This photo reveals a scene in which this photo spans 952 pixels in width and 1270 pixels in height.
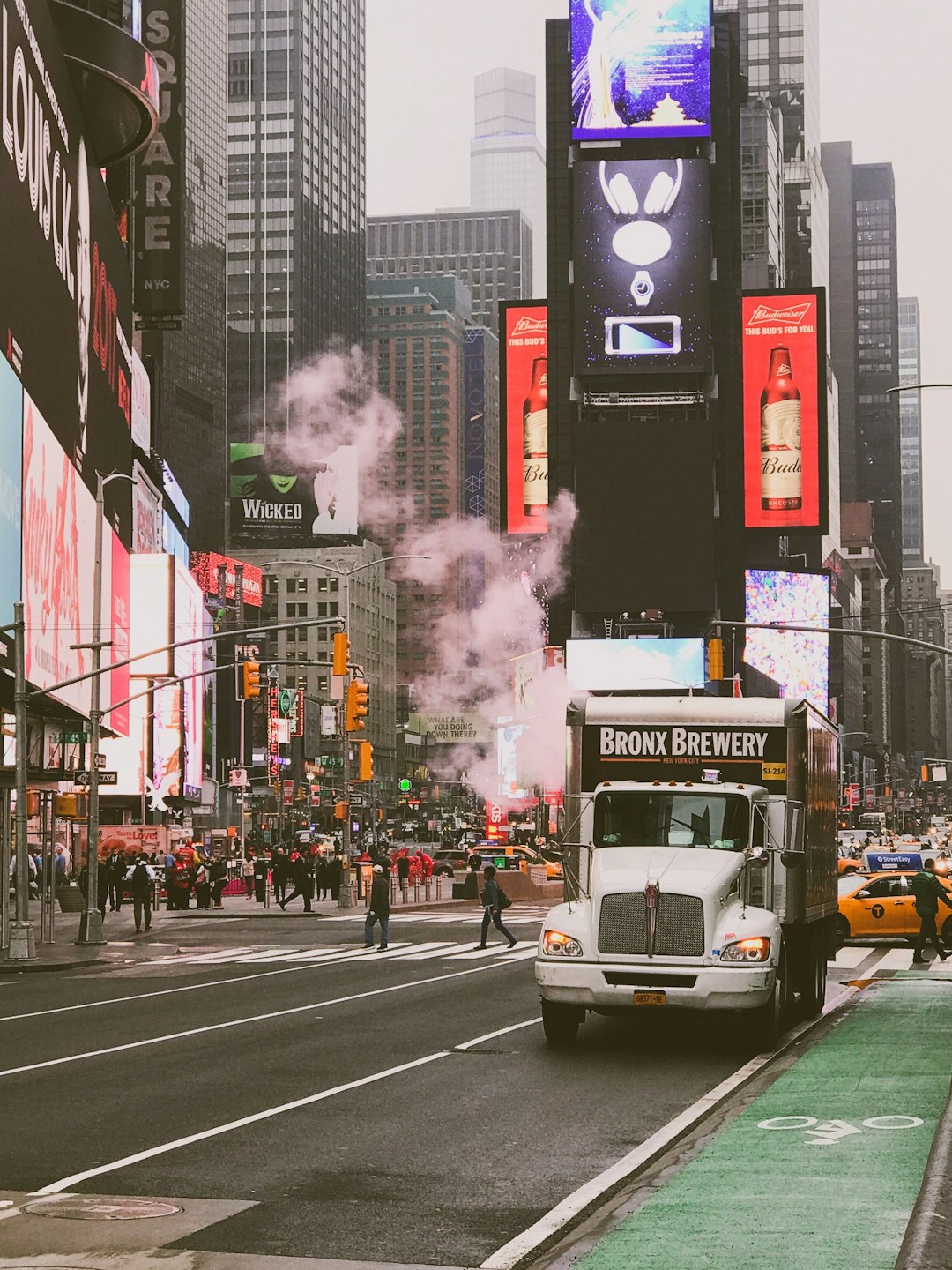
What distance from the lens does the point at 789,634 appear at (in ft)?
452

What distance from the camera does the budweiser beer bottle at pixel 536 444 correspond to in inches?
5271

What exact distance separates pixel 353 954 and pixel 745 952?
18.9 meters

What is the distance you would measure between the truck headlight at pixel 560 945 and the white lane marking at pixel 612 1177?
1.97 meters

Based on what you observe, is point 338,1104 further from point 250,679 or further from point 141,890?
point 141,890

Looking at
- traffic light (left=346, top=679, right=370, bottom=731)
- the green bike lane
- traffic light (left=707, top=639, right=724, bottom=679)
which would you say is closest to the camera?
the green bike lane

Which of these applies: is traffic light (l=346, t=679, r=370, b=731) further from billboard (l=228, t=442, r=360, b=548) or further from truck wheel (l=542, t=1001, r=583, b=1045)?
billboard (l=228, t=442, r=360, b=548)

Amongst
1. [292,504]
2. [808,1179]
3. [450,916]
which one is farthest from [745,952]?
[292,504]

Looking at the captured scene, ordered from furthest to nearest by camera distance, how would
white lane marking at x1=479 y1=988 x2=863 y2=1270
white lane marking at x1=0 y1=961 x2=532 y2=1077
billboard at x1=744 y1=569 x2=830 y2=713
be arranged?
1. billboard at x1=744 y1=569 x2=830 y2=713
2. white lane marking at x1=0 y1=961 x2=532 y2=1077
3. white lane marking at x1=479 y1=988 x2=863 y2=1270

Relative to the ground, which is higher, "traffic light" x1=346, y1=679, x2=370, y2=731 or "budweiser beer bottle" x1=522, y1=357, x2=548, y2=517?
"budweiser beer bottle" x1=522, y1=357, x2=548, y2=517

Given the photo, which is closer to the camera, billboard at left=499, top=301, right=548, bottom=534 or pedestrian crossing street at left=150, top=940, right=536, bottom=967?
pedestrian crossing street at left=150, top=940, right=536, bottom=967

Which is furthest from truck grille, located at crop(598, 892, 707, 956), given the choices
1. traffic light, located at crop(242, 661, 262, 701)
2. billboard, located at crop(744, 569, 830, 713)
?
billboard, located at crop(744, 569, 830, 713)

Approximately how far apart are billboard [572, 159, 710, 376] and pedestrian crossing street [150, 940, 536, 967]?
86056 mm

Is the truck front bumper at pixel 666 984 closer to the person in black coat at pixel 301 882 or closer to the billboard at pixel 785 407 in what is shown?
the person in black coat at pixel 301 882

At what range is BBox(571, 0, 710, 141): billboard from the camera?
118 m
